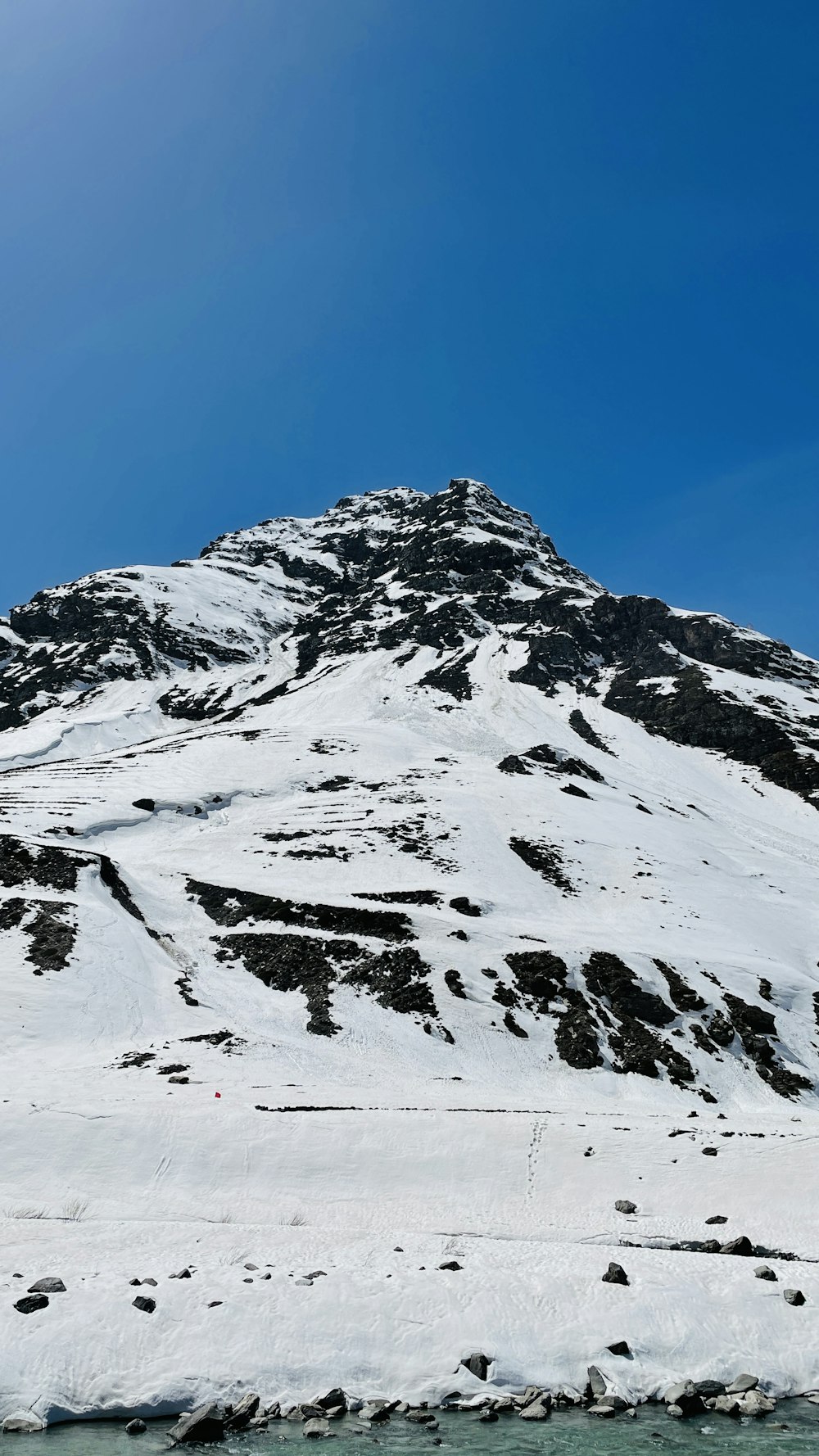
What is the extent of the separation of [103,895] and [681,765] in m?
85.0

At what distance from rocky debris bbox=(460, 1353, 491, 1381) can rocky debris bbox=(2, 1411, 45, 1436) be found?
683 centimetres

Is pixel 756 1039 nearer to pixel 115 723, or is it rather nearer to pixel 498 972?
pixel 498 972

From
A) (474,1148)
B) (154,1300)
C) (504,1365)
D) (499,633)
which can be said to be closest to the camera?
(504,1365)

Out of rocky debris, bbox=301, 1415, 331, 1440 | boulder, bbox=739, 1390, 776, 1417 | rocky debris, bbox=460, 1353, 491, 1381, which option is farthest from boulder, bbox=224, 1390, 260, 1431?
boulder, bbox=739, 1390, 776, 1417

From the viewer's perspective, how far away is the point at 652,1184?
22109 millimetres

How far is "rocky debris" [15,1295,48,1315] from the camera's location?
14.1 metres

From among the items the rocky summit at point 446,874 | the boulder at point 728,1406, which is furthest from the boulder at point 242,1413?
the rocky summit at point 446,874

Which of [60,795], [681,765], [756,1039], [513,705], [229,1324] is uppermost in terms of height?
[513,705]

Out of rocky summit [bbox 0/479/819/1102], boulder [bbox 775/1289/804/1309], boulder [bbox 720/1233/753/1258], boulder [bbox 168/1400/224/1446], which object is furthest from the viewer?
rocky summit [bbox 0/479/819/1102]

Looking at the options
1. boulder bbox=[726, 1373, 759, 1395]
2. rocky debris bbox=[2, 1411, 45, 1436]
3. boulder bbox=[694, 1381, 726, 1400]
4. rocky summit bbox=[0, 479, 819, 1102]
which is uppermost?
rocky summit bbox=[0, 479, 819, 1102]

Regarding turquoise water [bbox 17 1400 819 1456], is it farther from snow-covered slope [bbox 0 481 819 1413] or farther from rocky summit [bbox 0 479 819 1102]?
rocky summit [bbox 0 479 819 1102]

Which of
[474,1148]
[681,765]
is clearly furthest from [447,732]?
[474,1148]

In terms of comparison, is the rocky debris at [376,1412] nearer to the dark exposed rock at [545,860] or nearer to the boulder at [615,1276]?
the boulder at [615,1276]

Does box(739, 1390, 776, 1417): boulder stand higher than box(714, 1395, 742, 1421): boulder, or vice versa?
box(739, 1390, 776, 1417): boulder
